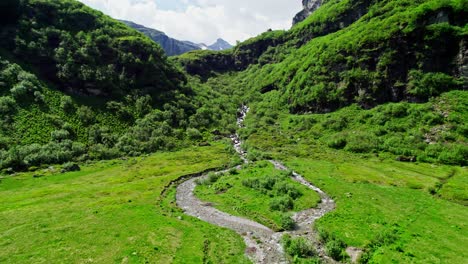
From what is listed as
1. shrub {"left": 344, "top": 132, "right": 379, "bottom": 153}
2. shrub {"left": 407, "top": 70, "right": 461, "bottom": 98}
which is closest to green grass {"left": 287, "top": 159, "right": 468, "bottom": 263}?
shrub {"left": 344, "top": 132, "right": 379, "bottom": 153}

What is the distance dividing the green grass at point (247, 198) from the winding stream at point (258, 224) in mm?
1811

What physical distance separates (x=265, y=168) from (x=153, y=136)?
2957 inches

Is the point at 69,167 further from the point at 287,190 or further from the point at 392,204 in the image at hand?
the point at 392,204

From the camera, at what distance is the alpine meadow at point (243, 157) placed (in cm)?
4688

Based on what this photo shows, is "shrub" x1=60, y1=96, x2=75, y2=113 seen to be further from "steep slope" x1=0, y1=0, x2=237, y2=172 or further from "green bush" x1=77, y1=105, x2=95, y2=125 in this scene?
"green bush" x1=77, y1=105, x2=95, y2=125

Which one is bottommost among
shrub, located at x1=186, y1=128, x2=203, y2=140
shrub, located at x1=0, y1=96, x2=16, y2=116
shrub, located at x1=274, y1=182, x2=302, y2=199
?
shrub, located at x1=274, y1=182, x2=302, y2=199

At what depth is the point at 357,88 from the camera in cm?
16375

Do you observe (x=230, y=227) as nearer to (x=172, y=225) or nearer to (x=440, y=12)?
(x=172, y=225)

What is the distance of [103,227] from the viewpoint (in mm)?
51719

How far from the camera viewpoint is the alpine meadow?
1845 inches

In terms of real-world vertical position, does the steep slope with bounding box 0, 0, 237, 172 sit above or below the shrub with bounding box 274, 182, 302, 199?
above

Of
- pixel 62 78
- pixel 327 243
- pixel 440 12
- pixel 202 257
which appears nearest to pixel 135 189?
pixel 202 257

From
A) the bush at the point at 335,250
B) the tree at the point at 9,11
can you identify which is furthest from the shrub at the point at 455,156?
the tree at the point at 9,11

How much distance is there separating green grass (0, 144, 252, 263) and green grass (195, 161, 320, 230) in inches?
355
